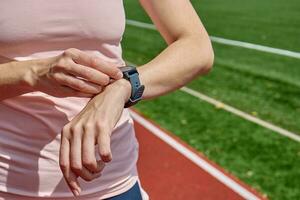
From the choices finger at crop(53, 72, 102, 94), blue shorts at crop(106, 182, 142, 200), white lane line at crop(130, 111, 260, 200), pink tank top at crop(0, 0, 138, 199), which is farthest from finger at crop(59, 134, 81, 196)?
white lane line at crop(130, 111, 260, 200)

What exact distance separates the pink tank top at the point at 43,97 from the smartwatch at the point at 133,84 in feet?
0.63

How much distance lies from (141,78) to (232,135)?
5120 millimetres

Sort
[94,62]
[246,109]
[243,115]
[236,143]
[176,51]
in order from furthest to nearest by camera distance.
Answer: [246,109], [243,115], [236,143], [176,51], [94,62]

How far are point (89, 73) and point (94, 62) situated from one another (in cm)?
3

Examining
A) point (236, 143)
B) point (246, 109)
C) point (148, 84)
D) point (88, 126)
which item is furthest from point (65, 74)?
point (246, 109)

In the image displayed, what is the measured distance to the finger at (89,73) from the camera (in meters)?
1.11

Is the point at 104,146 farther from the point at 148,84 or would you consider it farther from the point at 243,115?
the point at 243,115

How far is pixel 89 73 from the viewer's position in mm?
1134

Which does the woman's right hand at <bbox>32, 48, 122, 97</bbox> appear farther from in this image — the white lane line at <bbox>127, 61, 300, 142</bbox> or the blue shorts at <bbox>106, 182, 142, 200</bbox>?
the white lane line at <bbox>127, 61, 300, 142</bbox>

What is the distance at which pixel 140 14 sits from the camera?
18.8 m

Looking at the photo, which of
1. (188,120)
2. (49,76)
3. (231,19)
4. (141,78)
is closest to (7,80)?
(49,76)

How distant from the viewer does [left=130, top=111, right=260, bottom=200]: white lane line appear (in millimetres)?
4598

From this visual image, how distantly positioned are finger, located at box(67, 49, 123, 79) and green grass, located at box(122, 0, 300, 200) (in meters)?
3.78

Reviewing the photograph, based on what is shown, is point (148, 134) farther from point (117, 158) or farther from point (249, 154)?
point (117, 158)
